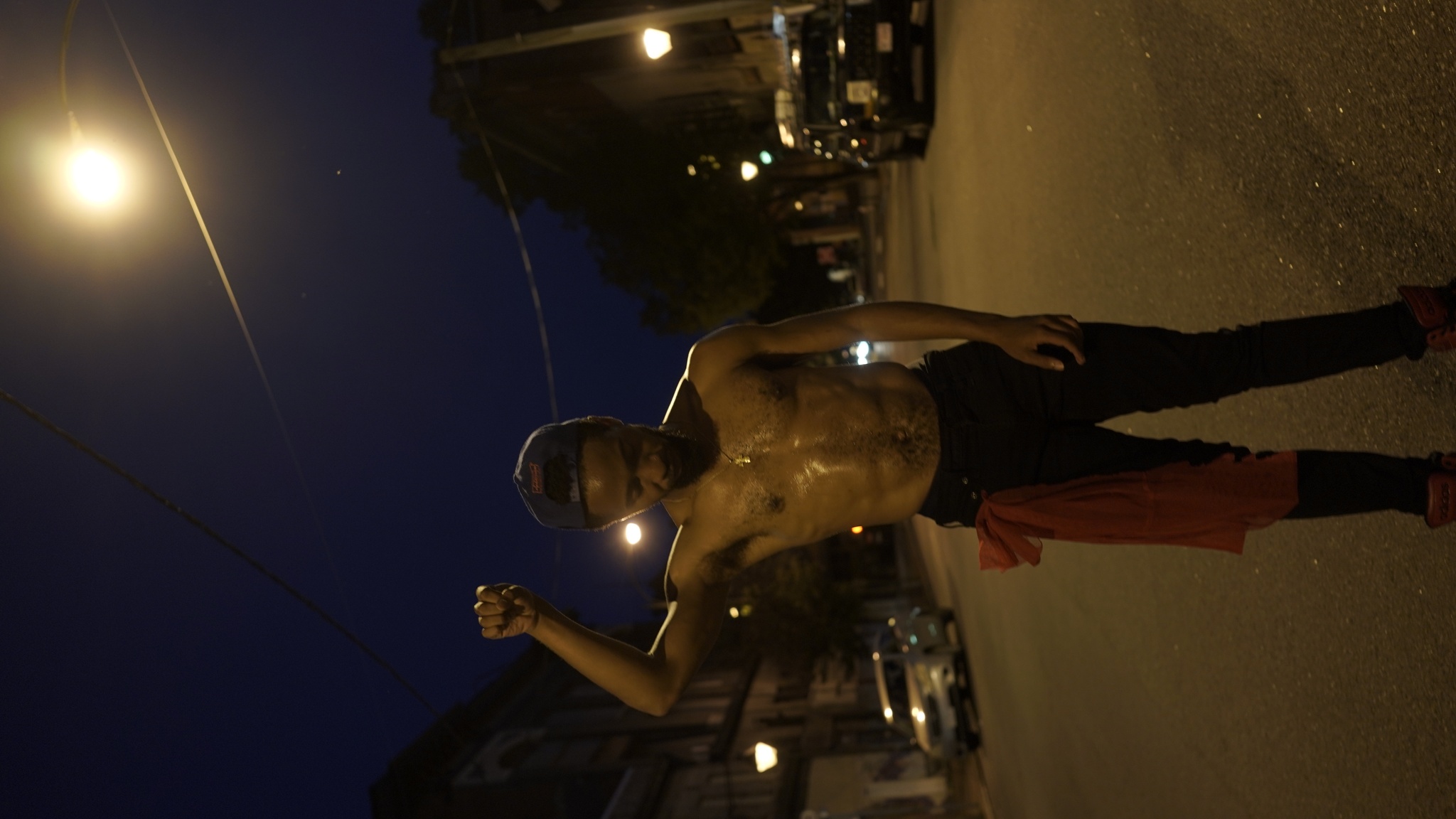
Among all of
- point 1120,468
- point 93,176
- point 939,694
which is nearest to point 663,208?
point 939,694

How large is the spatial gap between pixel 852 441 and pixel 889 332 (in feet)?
1.62

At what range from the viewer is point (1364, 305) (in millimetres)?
3354

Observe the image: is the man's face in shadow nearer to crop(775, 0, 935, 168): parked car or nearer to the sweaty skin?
the sweaty skin

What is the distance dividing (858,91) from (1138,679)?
30.5ft

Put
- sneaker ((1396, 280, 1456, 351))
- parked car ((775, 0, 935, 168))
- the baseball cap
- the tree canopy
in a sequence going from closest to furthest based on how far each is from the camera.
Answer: sneaker ((1396, 280, 1456, 351)), the baseball cap, parked car ((775, 0, 935, 168)), the tree canopy

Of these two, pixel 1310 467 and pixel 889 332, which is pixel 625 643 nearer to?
pixel 889 332

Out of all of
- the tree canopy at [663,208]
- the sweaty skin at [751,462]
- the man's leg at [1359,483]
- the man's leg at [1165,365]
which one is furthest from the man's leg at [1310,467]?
the tree canopy at [663,208]

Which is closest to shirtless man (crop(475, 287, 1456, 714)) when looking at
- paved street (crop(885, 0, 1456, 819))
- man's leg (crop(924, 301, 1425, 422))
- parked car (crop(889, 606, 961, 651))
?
man's leg (crop(924, 301, 1425, 422))

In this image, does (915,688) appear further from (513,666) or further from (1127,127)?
(513,666)

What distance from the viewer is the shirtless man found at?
136 inches

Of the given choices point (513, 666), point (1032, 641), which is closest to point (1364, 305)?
point (1032, 641)

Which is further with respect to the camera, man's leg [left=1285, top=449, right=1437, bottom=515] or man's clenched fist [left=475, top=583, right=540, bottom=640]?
man's clenched fist [left=475, top=583, right=540, bottom=640]

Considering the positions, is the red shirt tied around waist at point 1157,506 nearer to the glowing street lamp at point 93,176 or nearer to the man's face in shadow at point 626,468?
the man's face in shadow at point 626,468

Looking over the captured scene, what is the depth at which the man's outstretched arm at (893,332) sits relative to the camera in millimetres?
3607
